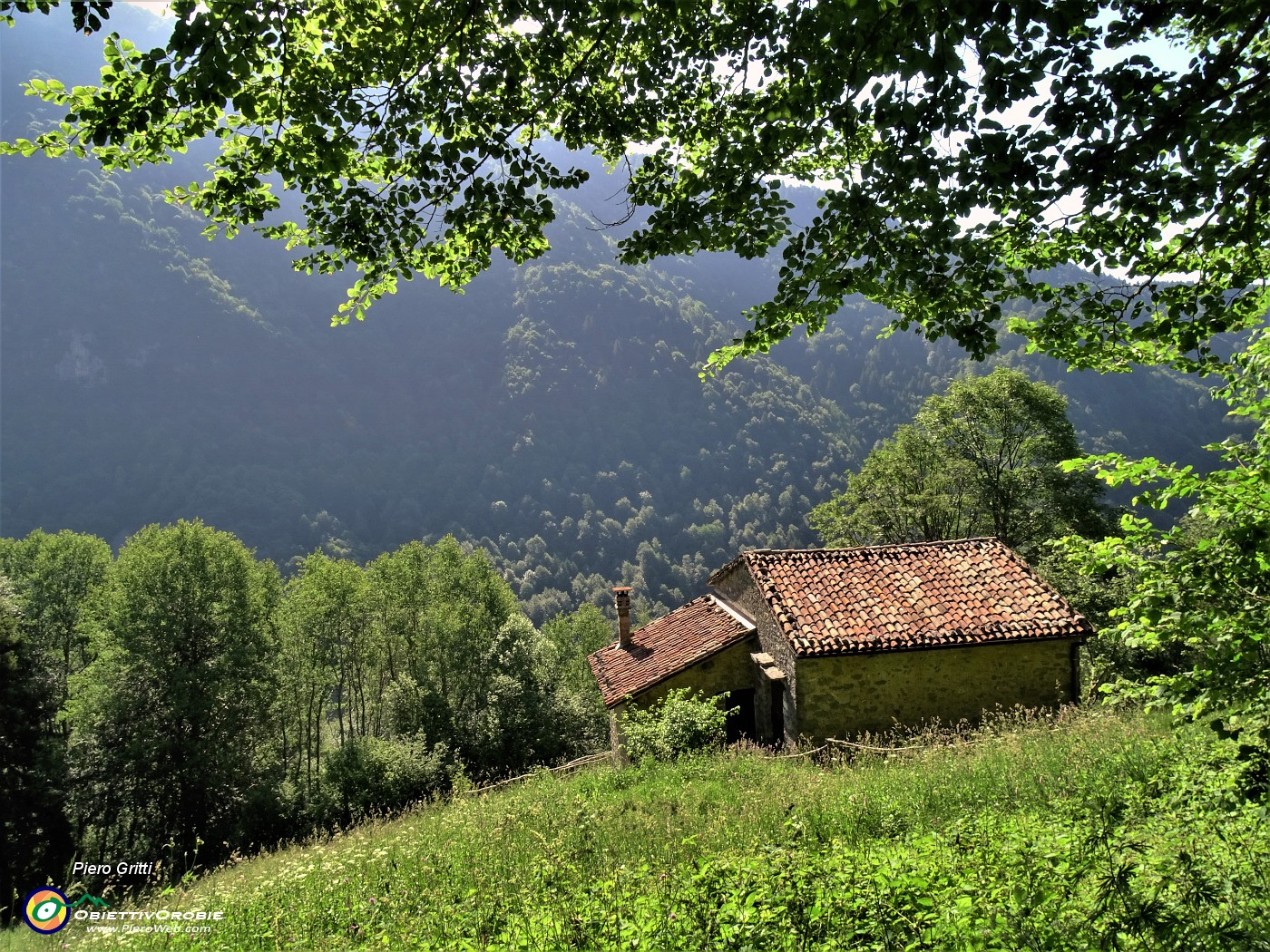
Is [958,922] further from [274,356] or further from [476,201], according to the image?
[274,356]

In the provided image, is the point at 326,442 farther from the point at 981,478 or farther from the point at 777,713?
the point at 777,713

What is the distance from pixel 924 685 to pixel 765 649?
11.9 ft

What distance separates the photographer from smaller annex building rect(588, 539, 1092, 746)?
13.9m

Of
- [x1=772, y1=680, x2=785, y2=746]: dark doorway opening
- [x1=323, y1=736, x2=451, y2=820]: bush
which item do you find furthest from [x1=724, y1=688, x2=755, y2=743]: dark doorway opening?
[x1=323, y1=736, x2=451, y2=820]: bush

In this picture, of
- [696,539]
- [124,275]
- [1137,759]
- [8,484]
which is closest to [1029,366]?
[696,539]

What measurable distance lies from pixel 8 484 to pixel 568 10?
17046 centimetres

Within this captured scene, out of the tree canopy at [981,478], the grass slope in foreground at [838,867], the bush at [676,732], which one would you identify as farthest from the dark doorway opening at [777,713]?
the tree canopy at [981,478]

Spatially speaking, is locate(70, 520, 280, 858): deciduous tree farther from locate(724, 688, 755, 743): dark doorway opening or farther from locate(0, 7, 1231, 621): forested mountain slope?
locate(0, 7, 1231, 621): forested mountain slope

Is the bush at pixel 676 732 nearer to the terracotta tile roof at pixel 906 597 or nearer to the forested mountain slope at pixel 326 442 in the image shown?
the terracotta tile roof at pixel 906 597

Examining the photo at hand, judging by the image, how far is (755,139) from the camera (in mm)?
4070

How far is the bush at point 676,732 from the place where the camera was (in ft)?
41.7

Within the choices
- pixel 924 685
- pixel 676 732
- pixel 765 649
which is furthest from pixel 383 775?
pixel 924 685

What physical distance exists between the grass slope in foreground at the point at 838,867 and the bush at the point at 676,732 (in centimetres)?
329

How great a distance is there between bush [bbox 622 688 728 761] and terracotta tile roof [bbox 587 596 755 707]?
7.58 feet
